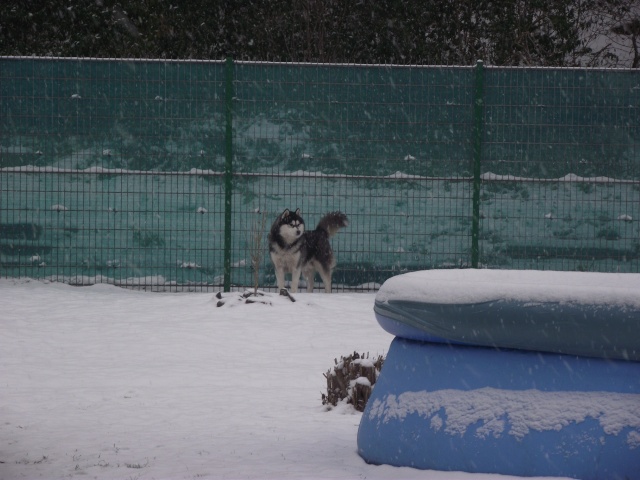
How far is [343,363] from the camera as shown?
20.1 feet

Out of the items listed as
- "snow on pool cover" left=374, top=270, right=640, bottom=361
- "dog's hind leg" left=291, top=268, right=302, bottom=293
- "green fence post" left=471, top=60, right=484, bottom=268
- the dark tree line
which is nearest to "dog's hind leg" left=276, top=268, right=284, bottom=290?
"dog's hind leg" left=291, top=268, right=302, bottom=293

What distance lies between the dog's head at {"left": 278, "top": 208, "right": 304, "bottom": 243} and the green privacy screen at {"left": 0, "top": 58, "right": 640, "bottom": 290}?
23 cm

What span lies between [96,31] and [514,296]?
17.6m

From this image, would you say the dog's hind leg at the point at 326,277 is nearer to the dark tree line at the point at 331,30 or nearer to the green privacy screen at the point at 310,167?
the green privacy screen at the point at 310,167

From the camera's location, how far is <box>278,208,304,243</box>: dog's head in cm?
1072

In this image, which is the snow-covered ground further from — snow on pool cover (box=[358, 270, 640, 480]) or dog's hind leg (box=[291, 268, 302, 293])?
dog's hind leg (box=[291, 268, 302, 293])

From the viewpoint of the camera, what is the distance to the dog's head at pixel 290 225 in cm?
1072

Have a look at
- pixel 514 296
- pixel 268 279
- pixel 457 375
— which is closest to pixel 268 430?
pixel 457 375

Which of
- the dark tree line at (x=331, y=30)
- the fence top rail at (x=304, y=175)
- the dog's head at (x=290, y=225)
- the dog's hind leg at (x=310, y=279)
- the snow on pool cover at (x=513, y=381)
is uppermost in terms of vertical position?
the dark tree line at (x=331, y=30)

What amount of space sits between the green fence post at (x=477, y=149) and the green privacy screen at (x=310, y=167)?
22 mm

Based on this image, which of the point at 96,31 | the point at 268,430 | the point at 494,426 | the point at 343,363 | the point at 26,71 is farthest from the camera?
the point at 96,31

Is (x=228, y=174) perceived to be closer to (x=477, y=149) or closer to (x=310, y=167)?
(x=310, y=167)

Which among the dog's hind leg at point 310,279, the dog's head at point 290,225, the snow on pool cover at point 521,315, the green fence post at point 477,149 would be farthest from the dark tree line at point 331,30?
the snow on pool cover at point 521,315

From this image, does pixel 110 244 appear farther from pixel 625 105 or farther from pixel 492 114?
pixel 625 105
